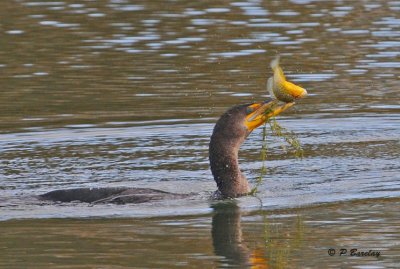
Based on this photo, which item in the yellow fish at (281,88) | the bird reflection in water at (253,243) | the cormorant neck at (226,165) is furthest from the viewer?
the cormorant neck at (226,165)

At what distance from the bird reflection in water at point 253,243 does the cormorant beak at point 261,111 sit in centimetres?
89

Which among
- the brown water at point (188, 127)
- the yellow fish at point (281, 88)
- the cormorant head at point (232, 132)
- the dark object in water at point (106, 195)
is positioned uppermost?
the yellow fish at point (281, 88)

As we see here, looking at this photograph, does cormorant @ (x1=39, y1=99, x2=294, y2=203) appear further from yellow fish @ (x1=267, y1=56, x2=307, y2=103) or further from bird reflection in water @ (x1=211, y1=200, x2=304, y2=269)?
bird reflection in water @ (x1=211, y1=200, x2=304, y2=269)

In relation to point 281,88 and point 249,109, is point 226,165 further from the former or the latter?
point 281,88

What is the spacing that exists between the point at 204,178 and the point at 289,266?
4.11 meters

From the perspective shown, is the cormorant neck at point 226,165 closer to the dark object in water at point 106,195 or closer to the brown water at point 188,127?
the brown water at point 188,127

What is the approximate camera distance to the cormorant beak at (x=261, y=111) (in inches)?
483

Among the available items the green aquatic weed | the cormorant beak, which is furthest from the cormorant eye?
the green aquatic weed

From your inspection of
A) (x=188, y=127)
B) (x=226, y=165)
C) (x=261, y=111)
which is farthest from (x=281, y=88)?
(x=188, y=127)

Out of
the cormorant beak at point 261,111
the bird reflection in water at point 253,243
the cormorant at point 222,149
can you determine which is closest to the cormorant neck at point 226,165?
the cormorant at point 222,149

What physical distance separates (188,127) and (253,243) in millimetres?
5713

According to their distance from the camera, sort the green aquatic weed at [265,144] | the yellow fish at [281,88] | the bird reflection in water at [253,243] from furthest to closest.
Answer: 1. the green aquatic weed at [265,144]
2. the yellow fish at [281,88]
3. the bird reflection in water at [253,243]

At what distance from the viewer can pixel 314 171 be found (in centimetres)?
1406

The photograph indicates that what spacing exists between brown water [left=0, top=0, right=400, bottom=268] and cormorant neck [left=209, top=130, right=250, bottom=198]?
27cm
